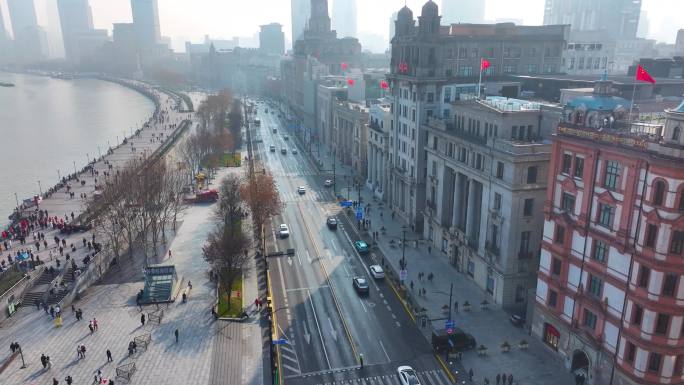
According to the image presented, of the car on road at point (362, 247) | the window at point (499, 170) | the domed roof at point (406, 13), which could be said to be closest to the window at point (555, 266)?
the window at point (499, 170)

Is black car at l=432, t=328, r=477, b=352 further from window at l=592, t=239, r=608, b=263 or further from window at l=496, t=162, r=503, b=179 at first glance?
window at l=496, t=162, r=503, b=179

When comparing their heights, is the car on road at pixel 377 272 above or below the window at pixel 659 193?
below

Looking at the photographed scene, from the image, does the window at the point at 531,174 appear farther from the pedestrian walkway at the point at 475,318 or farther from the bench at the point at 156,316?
the bench at the point at 156,316

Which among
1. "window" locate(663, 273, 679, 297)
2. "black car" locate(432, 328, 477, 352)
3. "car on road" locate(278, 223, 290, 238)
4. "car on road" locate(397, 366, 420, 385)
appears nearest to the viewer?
"window" locate(663, 273, 679, 297)

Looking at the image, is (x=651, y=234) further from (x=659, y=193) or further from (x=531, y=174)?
(x=531, y=174)

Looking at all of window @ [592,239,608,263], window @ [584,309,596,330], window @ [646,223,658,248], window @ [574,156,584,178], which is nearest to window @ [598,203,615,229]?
window @ [592,239,608,263]

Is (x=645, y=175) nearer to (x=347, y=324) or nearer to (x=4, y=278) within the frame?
(x=347, y=324)

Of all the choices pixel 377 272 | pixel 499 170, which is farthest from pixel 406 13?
pixel 377 272
